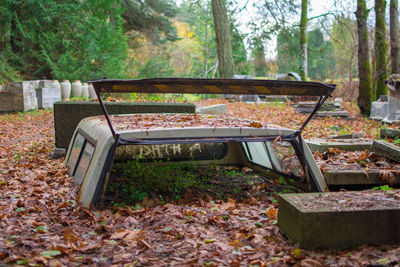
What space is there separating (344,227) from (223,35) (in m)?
14.8

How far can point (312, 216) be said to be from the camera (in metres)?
2.44

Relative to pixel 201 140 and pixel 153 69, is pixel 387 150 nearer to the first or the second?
pixel 201 140

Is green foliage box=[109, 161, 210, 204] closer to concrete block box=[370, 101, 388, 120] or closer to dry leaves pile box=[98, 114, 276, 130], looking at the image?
dry leaves pile box=[98, 114, 276, 130]

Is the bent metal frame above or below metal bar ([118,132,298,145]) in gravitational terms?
above

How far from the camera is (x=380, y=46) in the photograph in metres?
13.5

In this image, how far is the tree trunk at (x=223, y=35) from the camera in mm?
15938

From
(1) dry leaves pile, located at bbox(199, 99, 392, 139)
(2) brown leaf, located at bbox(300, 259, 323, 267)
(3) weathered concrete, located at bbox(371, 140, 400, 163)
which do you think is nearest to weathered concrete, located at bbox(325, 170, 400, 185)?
(3) weathered concrete, located at bbox(371, 140, 400, 163)

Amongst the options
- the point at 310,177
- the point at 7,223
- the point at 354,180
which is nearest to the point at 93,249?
the point at 7,223

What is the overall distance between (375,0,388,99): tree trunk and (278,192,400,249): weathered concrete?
1218 centimetres

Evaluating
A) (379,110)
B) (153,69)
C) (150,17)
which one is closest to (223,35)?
(379,110)

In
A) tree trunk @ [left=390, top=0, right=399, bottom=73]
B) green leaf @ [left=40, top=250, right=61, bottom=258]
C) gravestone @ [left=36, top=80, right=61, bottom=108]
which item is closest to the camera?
green leaf @ [left=40, top=250, right=61, bottom=258]

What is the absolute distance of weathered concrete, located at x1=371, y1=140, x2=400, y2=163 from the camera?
170 inches

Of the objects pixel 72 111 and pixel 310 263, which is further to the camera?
pixel 72 111

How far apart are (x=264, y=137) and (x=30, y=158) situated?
4.49 m
